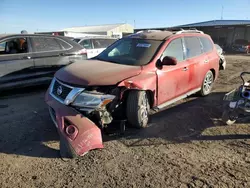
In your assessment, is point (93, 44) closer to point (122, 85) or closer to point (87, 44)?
point (87, 44)

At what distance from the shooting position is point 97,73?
3.87m

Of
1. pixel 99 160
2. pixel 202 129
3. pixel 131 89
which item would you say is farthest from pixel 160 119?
pixel 99 160

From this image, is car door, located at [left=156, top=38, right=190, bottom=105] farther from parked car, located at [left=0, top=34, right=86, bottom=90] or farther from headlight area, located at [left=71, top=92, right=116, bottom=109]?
parked car, located at [left=0, top=34, right=86, bottom=90]

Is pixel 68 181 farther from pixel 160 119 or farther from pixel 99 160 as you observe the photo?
pixel 160 119

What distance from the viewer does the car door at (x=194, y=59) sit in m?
5.35

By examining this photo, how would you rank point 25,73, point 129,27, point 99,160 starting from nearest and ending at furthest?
1. point 99,160
2. point 25,73
3. point 129,27

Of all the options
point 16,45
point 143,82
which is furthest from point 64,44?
point 143,82

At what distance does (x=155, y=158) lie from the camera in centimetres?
334

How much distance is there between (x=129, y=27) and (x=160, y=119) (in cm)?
6348

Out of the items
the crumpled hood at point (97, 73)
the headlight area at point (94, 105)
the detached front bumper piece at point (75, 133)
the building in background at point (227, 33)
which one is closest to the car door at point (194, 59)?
the crumpled hood at point (97, 73)

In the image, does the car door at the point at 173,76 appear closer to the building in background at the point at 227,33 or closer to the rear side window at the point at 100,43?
the rear side window at the point at 100,43

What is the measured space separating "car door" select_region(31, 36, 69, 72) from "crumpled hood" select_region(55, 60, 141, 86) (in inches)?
103

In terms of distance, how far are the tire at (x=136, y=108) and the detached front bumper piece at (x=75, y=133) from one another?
747mm

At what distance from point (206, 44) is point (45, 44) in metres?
4.58
